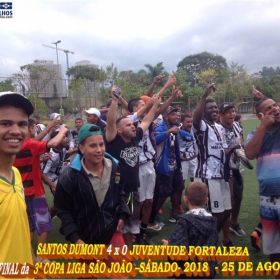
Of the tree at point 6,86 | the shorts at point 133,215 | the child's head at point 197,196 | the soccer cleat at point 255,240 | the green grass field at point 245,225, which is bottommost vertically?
the green grass field at point 245,225

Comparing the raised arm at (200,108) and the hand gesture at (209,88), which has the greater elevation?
the hand gesture at (209,88)

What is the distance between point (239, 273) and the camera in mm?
3770

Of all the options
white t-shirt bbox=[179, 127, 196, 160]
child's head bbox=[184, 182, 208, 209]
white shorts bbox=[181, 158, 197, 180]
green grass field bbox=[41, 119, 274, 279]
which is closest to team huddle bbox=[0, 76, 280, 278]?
child's head bbox=[184, 182, 208, 209]

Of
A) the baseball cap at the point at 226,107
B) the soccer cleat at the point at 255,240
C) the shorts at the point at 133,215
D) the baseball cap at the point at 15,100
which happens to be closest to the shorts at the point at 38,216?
the shorts at the point at 133,215

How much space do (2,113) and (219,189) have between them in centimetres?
316

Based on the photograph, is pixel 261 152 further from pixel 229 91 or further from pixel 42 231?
pixel 229 91

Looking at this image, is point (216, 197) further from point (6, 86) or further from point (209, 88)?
point (6, 86)

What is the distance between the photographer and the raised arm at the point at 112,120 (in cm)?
370

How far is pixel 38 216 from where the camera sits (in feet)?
13.2

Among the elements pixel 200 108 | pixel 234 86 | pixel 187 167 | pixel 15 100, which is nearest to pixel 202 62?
pixel 234 86

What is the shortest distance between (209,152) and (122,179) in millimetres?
1285

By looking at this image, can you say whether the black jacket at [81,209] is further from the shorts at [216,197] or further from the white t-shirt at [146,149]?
the white t-shirt at [146,149]

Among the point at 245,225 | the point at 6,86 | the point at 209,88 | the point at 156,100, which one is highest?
the point at 6,86

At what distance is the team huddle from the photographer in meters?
1.92
